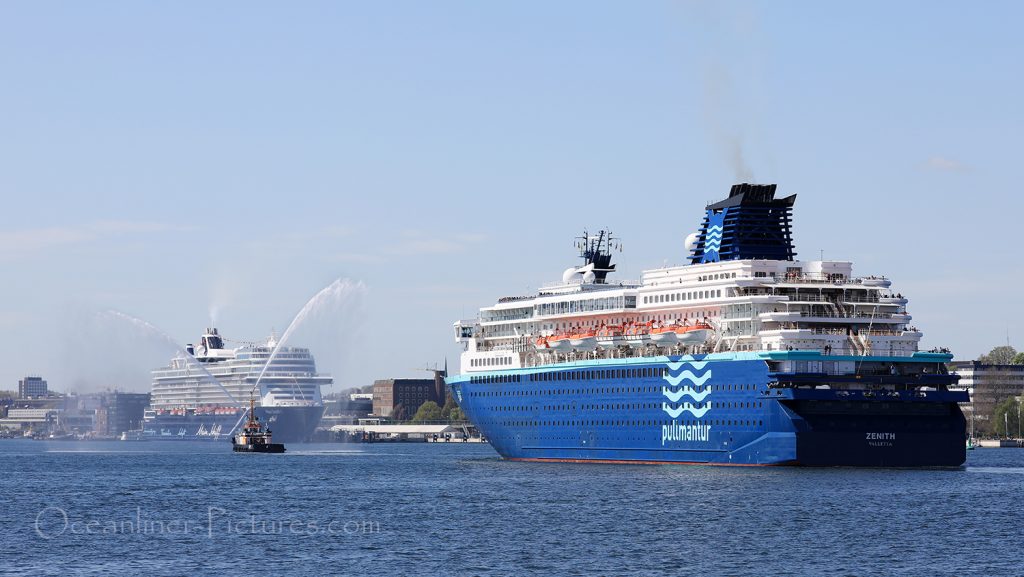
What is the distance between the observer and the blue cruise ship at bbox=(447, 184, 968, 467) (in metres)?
81.4

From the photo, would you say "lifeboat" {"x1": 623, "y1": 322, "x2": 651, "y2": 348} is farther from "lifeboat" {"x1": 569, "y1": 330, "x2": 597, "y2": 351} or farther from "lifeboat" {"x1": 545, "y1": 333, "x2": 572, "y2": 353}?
"lifeboat" {"x1": 545, "y1": 333, "x2": 572, "y2": 353}

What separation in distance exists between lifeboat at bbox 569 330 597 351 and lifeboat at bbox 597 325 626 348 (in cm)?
38

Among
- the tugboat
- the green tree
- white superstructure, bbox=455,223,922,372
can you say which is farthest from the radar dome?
the green tree

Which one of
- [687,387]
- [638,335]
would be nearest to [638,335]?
[638,335]

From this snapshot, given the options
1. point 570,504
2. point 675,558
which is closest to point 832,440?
point 570,504

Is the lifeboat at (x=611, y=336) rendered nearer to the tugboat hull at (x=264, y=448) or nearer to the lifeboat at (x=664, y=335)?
the lifeboat at (x=664, y=335)

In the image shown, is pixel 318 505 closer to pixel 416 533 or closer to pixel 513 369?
pixel 416 533

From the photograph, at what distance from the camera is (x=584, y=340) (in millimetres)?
97500

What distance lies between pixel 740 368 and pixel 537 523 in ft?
78.0

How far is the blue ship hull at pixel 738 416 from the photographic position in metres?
80.8

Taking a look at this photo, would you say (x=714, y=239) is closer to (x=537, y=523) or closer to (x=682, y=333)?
(x=682, y=333)

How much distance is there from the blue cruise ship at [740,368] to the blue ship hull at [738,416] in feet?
0.26

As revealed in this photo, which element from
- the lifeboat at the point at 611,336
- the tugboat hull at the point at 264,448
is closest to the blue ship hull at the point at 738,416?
the lifeboat at the point at 611,336

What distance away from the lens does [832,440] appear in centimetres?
8088
